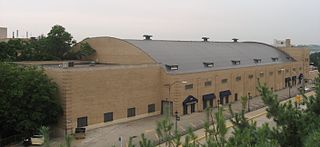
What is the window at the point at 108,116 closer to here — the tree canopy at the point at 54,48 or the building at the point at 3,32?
the tree canopy at the point at 54,48

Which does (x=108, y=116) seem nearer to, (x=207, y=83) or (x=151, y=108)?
(x=151, y=108)

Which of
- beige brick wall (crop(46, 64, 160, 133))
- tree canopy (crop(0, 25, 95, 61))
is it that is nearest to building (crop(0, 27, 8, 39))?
tree canopy (crop(0, 25, 95, 61))

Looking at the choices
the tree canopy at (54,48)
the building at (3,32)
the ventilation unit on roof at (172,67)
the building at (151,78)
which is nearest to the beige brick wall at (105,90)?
the building at (151,78)

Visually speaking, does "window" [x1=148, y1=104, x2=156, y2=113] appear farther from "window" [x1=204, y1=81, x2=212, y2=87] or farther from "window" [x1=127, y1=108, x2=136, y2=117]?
"window" [x1=204, y1=81, x2=212, y2=87]

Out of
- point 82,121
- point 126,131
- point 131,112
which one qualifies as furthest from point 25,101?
point 131,112

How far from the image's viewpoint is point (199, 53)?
6116 cm

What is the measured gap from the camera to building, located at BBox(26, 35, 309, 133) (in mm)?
39594

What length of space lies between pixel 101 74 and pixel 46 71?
5.48 meters

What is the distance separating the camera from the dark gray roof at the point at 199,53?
53.9m

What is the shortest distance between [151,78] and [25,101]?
54.2 ft

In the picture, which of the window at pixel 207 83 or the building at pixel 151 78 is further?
the window at pixel 207 83

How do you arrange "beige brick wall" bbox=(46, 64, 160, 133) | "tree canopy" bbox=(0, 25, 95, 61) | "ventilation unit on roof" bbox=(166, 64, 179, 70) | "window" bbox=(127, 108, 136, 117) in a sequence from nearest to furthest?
1. "beige brick wall" bbox=(46, 64, 160, 133)
2. "window" bbox=(127, 108, 136, 117)
3. "ventilation unit on roof" bbox=(166, 64, 179, 70)
4. "tree canopy" bbox=(0, 25, 95, 61)

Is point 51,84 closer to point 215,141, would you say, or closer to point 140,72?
point 140,72

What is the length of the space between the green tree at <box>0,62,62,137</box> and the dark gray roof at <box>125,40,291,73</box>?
17703 mm
